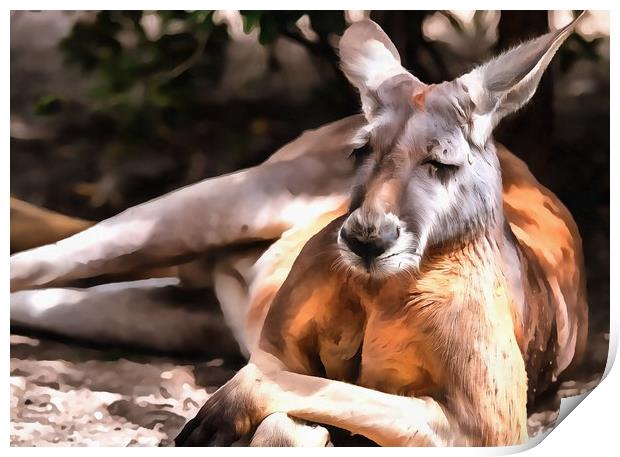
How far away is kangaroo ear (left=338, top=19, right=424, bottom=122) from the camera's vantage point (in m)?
2.83

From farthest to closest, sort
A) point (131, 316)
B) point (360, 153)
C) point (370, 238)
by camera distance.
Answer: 1. point (131, 316)
2. point (360, 153)
3. point (370, 238)

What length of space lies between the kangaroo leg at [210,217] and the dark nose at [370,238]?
0.16 meters

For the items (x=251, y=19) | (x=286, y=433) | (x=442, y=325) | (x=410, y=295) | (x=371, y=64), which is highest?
(x=251, y=19)

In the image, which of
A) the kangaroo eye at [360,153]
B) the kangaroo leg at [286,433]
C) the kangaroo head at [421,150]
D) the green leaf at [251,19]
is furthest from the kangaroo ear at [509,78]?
the kangaroo leg at [286,433]

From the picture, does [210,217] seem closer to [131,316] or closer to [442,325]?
[131,316]

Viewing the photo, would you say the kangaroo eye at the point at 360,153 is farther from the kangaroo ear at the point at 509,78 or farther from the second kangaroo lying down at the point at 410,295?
the kangaroo ear at the point at 509,78

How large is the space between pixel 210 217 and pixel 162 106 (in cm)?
37

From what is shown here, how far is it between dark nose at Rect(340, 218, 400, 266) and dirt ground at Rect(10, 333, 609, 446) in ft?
1.69

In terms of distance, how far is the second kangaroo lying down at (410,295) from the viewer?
108 inches

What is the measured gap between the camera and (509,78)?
2.80 meters

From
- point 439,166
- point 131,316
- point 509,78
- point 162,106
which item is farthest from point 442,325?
point 162,106

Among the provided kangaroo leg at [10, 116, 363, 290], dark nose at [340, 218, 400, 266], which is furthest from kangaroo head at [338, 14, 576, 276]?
kangaroo leg at [10, 116, 363, 290]

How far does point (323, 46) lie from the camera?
2.89 meters
